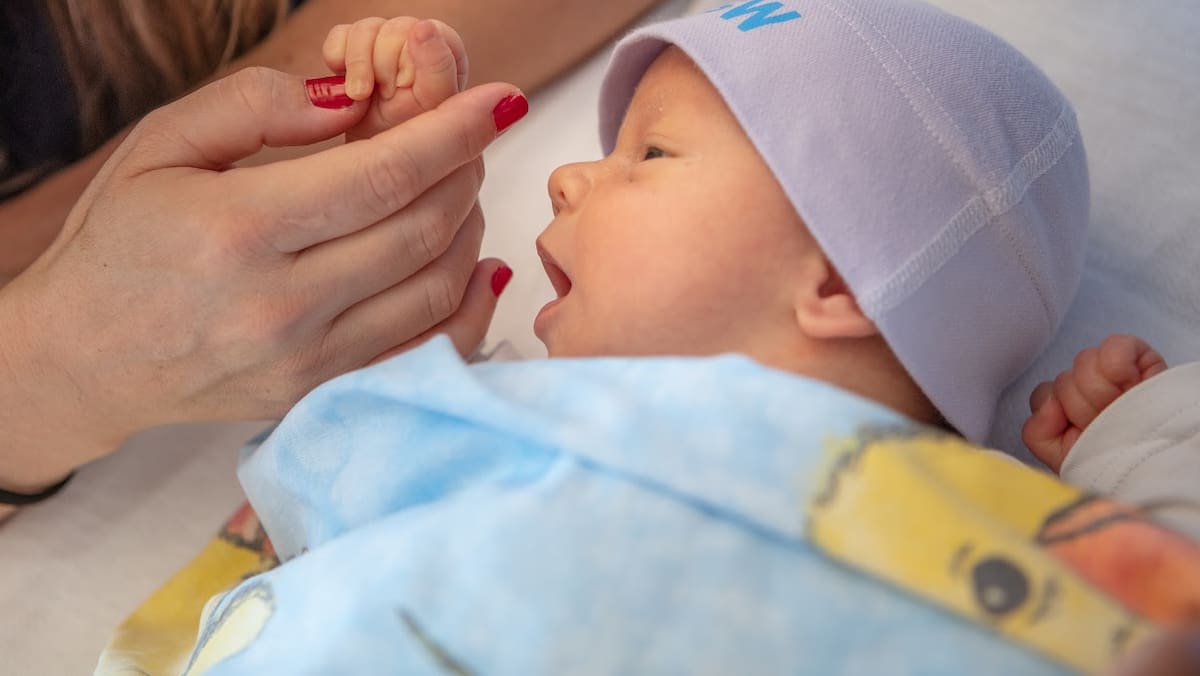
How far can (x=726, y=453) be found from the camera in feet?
1.99

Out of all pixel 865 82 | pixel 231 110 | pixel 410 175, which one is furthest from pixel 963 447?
pixel 231 110

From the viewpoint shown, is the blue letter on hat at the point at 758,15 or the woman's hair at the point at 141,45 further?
the woman's hair at the point at 141,45

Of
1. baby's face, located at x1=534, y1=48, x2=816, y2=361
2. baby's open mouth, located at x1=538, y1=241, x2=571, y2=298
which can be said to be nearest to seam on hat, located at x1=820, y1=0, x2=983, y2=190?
baby's face, located at x1=534, y1=48, x2=816, y2=361

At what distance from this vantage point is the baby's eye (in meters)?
0.81

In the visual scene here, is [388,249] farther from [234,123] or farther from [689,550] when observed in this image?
[689,550]

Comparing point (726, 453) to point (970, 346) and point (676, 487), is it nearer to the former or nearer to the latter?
point (676, 487)

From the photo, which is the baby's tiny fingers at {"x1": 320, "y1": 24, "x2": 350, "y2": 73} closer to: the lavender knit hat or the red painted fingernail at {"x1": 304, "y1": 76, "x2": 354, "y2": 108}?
the red painted fingernail at {"x1": 304, "y1": 76, "x2": 354, "y2": 108}

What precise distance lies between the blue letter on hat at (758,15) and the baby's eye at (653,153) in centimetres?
12

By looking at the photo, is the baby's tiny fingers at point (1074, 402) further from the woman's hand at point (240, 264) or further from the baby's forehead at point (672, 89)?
the woman's hand at point (240, 264)

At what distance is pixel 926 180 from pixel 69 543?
38.5 inches

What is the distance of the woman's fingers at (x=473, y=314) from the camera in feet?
3.01

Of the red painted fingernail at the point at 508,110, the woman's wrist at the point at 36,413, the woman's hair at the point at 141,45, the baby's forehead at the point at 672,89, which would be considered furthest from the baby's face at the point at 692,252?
the woman's hair at the point at 141,45

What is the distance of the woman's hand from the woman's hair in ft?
0.86

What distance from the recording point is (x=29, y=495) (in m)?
0.99
